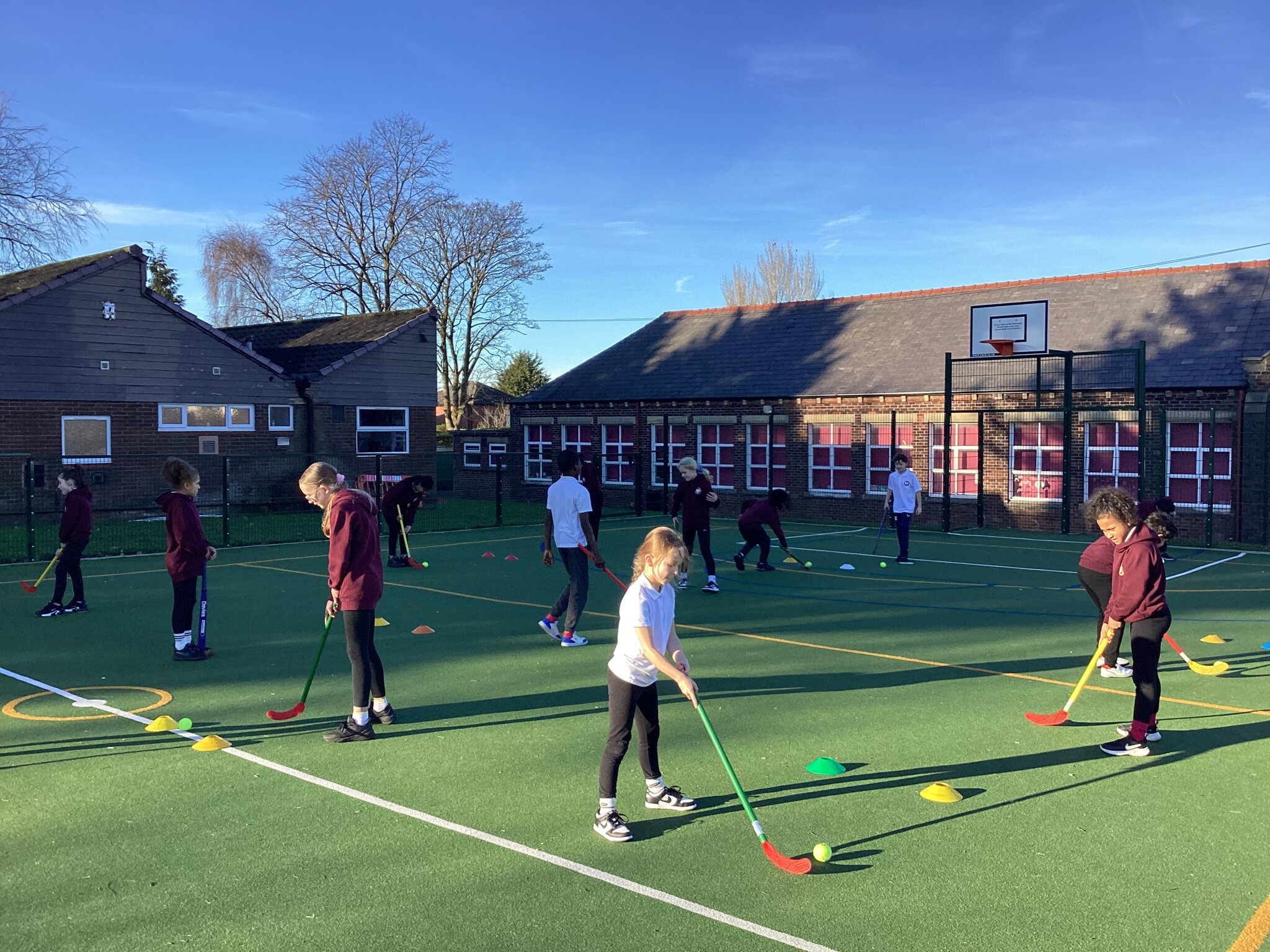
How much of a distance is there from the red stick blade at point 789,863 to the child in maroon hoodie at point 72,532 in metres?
9.84

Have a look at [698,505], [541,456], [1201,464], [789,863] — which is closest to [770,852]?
[789,863]

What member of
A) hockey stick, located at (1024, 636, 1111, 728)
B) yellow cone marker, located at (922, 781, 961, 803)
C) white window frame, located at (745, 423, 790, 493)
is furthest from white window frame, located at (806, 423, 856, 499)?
yellow cone marker, located at (922, 781, 961, 803)

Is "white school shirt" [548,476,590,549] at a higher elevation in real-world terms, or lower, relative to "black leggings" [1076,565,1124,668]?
higher

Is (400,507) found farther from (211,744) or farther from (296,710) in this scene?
(211,744)

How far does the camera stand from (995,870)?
5.12 metres

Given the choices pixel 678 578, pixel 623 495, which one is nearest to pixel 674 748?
pixel 678 578

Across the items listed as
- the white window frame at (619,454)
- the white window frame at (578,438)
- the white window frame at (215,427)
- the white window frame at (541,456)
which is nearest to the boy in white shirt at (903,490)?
the white window frame at (619,454)

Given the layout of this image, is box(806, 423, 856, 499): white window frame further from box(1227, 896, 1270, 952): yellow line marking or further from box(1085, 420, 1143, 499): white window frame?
box(1227, 896, 1270, 952): yellow line marking

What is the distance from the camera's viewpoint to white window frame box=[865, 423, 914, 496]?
2853 cm

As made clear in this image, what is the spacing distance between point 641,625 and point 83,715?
5.13 metres

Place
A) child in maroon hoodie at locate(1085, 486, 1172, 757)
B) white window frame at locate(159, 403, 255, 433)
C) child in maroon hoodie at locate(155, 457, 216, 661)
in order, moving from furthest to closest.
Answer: white window frame at locate(159, 403, 255, 433)
child in maroon hoodie at locate(155, 457, 216, 661)
child in maroon hoodie at locate(1085, 486, 1172, 757)

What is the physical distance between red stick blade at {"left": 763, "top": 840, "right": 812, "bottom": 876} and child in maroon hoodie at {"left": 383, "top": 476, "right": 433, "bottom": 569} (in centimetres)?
1292

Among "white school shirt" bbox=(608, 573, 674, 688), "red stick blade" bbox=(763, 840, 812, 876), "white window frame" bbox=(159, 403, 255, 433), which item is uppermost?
"white window frame" bbox=(159, 403, 255, 433)

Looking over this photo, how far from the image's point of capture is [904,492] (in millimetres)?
17188
